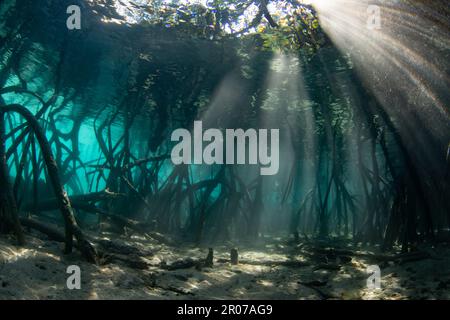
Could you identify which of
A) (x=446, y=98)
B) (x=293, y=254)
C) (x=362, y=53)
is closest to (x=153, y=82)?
(x=362, y=53)

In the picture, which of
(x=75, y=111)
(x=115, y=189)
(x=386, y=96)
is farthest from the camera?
(x=75, y=111)

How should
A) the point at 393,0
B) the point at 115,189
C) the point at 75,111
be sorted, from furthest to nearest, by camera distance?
the point at 75,111
the point at 115,189
the point at 393,0

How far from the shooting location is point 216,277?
509 cm

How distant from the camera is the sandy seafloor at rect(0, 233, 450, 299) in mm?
3416

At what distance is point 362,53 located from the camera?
28.8 feet

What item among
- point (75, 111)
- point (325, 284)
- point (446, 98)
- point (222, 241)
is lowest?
point (222, 241)

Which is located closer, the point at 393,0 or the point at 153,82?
the point at 393,0

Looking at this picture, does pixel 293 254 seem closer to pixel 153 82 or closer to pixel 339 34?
pixel 339 34

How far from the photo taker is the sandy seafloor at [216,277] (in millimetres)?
3416

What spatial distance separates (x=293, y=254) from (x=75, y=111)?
17.6m

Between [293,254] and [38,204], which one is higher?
[38,204]

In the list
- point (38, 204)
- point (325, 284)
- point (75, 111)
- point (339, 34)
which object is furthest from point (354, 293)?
point (75, 111)

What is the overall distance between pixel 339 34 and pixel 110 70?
8646 mm

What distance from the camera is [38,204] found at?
7.78 m
